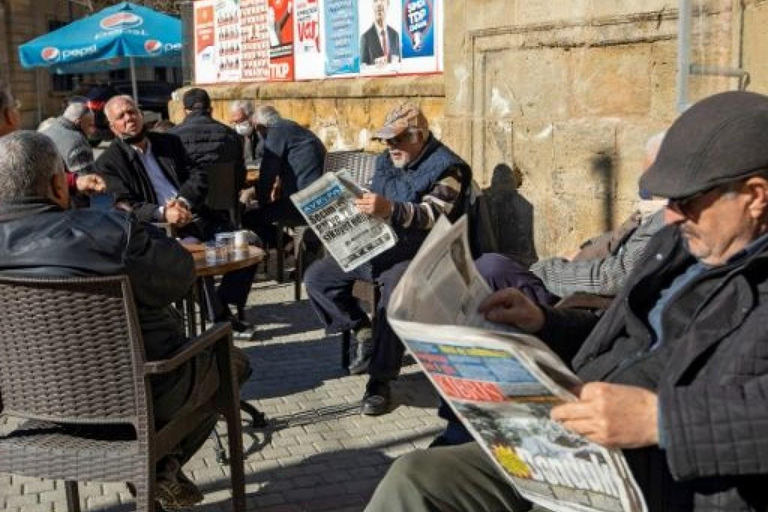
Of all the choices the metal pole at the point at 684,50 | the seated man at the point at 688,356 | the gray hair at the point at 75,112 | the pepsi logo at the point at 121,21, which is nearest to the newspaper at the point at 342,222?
the metal pole at the point at 684,50

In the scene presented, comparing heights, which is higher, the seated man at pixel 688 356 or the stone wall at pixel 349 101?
the stone wall at pixel 349 101

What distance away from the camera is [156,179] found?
6.16 meters

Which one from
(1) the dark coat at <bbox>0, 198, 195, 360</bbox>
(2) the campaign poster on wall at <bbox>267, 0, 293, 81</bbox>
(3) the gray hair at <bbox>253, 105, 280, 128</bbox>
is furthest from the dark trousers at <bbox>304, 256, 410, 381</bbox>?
(2) the campaign poster on wall at <bbox>267, 0, 293, 81</bbox>

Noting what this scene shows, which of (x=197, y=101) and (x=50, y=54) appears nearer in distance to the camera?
(x=197, y=101)

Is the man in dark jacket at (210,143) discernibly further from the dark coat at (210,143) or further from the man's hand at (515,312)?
the man's hand at (515,312)

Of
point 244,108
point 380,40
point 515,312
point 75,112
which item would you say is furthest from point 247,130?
point 515,312

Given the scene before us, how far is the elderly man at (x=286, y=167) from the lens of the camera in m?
7.49

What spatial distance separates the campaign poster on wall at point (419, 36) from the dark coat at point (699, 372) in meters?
5.78

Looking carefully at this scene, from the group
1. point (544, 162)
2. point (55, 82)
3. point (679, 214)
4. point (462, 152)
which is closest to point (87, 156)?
point (462, 152)

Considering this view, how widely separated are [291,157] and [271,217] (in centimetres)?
57

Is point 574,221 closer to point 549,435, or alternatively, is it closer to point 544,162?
point 544,162

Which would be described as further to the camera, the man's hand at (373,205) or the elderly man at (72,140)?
the elderly man at (72,140)

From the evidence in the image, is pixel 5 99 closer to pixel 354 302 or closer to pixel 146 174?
pixel 146 174

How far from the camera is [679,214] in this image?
2.07 meters
